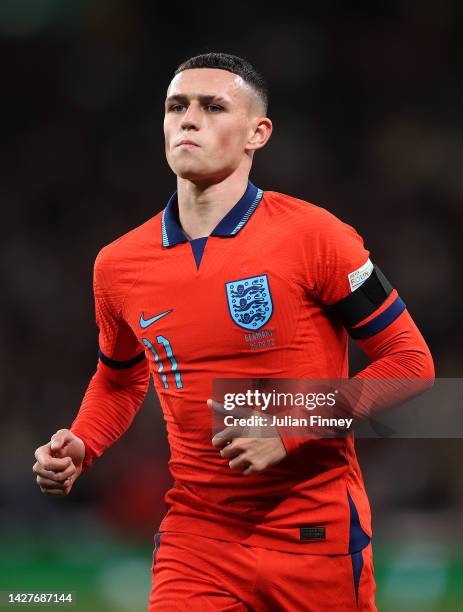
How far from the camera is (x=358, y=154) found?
26.8ft

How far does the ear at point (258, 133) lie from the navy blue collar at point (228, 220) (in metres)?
0.15

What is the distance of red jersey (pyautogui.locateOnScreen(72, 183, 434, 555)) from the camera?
289 cm

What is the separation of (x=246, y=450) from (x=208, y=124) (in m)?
1.10

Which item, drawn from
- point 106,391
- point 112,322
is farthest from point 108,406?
point 112,322

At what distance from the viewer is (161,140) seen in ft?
27.3

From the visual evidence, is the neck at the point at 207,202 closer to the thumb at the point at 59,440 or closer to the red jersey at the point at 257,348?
the red jersey at the point at 257,348

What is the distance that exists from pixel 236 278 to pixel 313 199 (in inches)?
204

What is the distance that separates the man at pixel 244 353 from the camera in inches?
112

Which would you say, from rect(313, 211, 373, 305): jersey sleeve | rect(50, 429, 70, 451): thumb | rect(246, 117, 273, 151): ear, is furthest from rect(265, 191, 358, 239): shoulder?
rect(50, 429, 70, 451): thumb

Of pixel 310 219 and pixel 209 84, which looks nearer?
pixel 310 219

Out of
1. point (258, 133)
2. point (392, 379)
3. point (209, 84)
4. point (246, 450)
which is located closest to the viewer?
point (246, 450)

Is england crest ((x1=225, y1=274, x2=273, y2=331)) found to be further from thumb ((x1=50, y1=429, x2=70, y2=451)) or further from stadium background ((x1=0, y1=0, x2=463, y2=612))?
stadium background ((x1=0, y1=0, x2=463, y2=612))

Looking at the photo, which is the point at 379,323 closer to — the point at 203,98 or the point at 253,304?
the point at 253,304

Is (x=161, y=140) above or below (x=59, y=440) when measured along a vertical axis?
above
